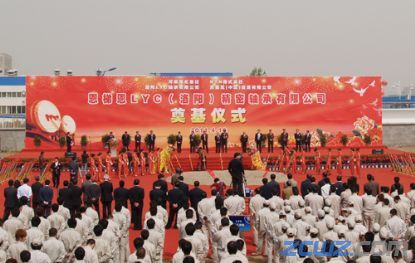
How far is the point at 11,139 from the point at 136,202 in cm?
2739

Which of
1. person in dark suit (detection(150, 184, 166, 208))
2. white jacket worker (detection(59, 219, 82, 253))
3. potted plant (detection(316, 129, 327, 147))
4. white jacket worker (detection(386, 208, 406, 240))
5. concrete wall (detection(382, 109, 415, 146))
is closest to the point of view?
white jacket worker (detection(59, 219, 82, 253))

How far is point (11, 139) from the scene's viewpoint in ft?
128

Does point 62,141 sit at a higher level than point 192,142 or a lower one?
higher

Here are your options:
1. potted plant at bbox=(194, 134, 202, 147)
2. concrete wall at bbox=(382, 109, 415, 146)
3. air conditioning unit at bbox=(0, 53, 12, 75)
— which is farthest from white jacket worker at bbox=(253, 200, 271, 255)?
air conditioning unit at bbox=(0, 53, 12, 75)

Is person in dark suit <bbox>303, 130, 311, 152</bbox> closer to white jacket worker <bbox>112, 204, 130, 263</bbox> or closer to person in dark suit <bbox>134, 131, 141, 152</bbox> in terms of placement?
person in dark suit <bbox>134, 131, 141, 152</bbox>

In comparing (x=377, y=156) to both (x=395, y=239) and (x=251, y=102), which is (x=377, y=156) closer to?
(x=251, y=102)

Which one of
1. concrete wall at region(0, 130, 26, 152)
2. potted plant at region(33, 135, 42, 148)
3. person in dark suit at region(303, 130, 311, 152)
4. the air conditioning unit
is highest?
the air conditioning unit

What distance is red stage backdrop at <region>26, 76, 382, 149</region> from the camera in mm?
31781

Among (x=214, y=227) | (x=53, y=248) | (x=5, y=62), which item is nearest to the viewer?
(x=53, y=248)

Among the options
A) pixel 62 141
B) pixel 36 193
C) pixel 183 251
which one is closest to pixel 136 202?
pixel 36 193

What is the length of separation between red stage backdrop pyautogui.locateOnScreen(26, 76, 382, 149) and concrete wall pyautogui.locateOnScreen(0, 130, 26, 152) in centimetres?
787

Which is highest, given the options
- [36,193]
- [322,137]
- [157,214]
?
[322,137]

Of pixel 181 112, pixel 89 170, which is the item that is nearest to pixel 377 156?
pixel 181 112

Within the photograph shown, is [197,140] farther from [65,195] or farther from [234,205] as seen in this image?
[234,205]
